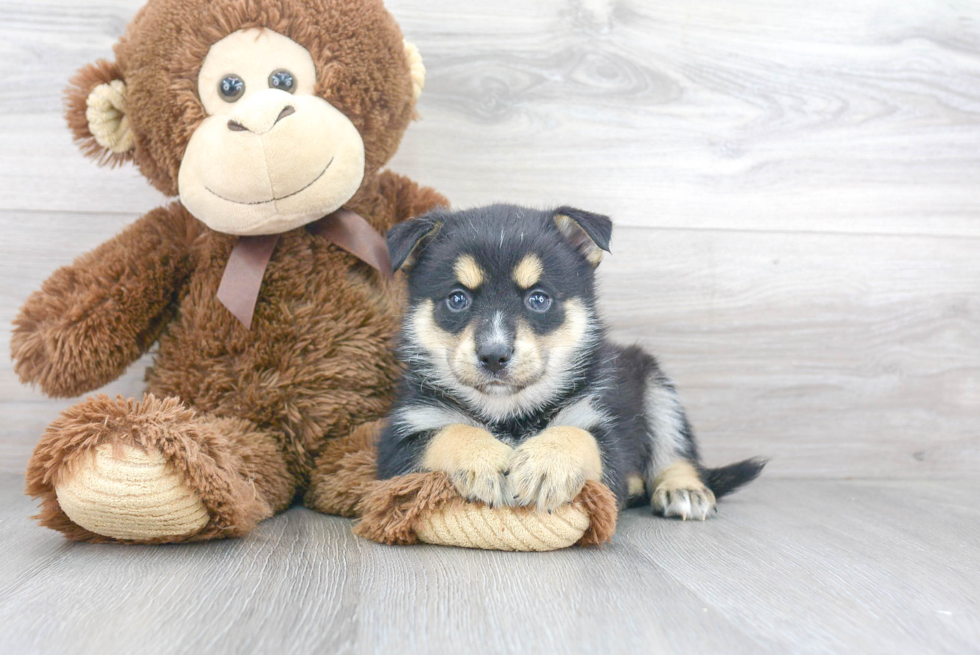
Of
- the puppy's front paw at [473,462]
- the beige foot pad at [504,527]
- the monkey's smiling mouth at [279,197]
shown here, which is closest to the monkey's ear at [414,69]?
the monkey's smiling mouth at [279,197]

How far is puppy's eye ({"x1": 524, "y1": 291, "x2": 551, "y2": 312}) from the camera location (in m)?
1.76

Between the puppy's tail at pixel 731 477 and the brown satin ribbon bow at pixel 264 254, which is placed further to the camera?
the puppy's tail at pixel 731 477

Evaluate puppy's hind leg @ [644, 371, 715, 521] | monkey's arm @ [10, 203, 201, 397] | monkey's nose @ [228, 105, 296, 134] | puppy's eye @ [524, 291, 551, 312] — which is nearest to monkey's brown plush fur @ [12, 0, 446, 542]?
monkey's arm @ [10, 203, 201, 397]

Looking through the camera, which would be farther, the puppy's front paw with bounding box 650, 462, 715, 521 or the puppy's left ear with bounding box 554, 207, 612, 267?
the puppy's front paw with bounding box 650, 462, 715, 521

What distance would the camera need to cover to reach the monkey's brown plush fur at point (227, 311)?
1891 millimetres

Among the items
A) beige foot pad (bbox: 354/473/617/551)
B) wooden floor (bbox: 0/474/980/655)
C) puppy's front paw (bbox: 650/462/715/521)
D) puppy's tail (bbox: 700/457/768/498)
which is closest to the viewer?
wooden floor (bbox: 0/474/980/655)

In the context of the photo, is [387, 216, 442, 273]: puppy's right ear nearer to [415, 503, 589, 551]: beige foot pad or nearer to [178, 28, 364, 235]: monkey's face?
[178, 28, 364, 235]: monkey's face

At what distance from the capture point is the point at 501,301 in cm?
173

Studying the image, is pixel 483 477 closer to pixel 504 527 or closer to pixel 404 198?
pixel 504 527

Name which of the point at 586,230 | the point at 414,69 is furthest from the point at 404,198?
the point at 586,230

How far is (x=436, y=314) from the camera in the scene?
1807 mm

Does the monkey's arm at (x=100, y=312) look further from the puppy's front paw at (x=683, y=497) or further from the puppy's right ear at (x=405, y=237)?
the puppy's front paw at (x=683, y=497)

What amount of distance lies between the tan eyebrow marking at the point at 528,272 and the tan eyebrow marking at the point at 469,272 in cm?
8

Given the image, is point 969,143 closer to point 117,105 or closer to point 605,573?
point 605,573
